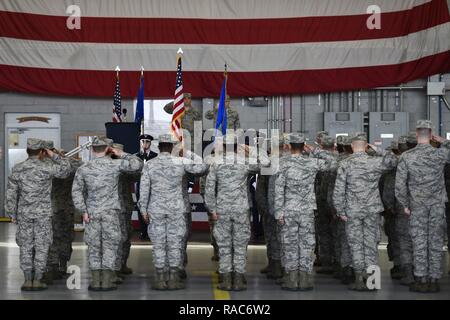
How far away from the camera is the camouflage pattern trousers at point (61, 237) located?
29.4 feet

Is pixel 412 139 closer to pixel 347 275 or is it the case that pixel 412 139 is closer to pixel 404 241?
pixel 404 241

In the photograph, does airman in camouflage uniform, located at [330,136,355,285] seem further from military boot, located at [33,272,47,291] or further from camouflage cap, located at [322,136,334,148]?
military boot, located at [33,272,47,291]

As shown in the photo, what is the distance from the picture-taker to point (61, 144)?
641 inches

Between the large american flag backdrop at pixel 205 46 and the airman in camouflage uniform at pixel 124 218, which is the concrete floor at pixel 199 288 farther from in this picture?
the large american flag backdrop at pixel 205 46

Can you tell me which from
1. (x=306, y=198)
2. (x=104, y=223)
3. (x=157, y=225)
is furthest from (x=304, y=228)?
(x=104, y=223)

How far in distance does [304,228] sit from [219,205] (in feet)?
3.24

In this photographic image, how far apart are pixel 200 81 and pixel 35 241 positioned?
8158mm

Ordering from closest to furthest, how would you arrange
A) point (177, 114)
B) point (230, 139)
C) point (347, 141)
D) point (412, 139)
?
point (230, 139), point (412, 139), point (347, 141), point (177, 114)

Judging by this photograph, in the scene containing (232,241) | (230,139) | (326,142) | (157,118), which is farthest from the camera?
(157,118)

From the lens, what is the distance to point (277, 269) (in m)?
9.23

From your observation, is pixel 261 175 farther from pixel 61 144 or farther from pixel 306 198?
pixel 61 144

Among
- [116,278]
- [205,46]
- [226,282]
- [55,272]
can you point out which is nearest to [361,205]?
[226,282]

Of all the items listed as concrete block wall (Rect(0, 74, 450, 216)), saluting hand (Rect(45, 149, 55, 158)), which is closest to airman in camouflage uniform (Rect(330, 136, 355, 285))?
saluting hand (Rect(45, 149, 55, 158))

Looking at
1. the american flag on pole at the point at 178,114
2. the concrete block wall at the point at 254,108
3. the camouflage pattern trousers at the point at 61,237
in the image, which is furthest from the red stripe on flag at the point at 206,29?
the camouflage pattern trousers at the point at 61,237
